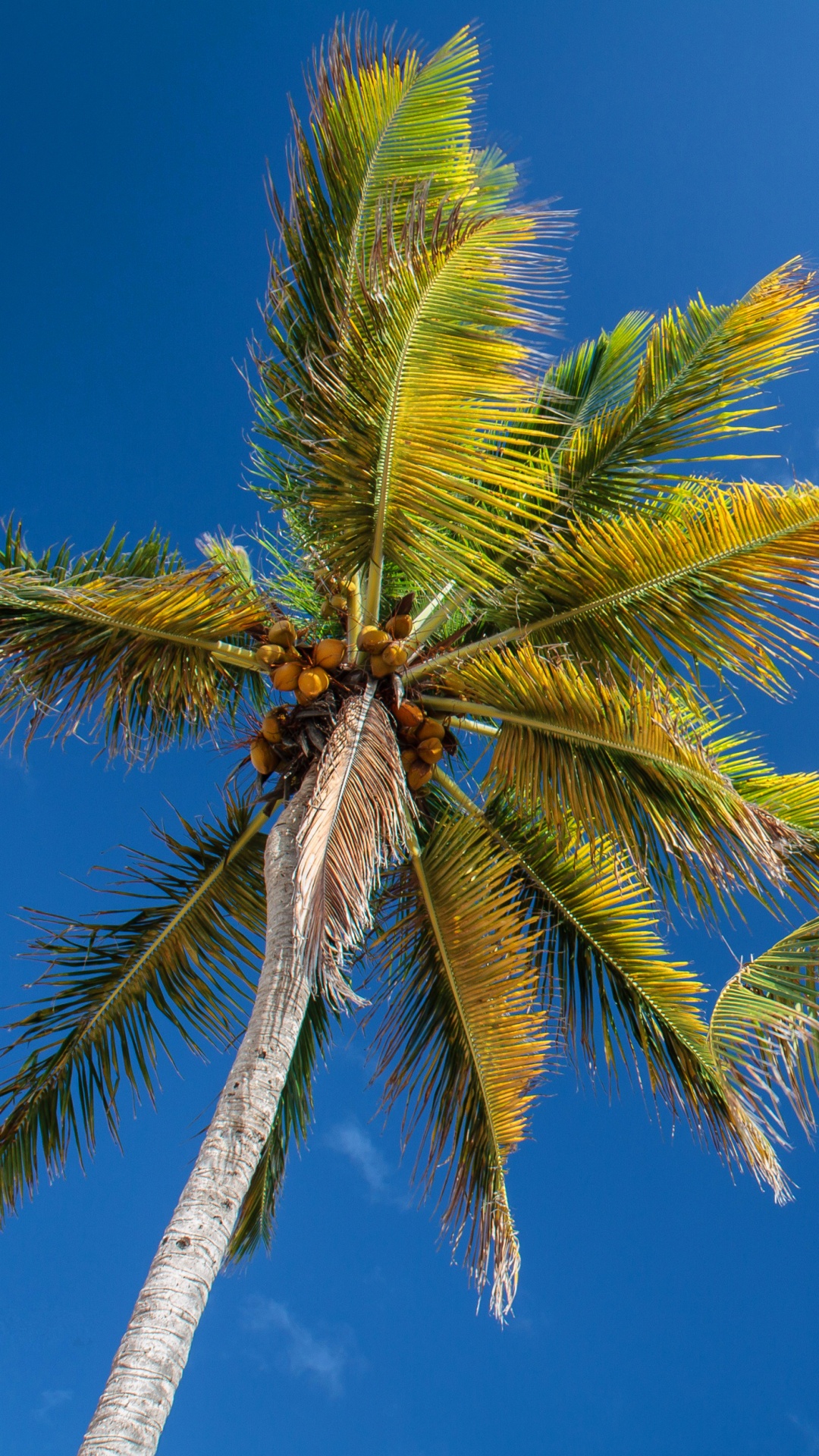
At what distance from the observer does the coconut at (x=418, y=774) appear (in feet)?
19.8

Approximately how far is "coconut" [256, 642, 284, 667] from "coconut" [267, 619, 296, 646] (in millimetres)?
34

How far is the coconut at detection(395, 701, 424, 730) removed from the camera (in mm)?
5730

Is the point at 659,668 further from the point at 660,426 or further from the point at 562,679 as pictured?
the point at 660,426

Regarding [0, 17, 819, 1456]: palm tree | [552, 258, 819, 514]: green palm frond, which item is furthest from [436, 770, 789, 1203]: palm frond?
[552, 258, 819, 514]: green palm frond

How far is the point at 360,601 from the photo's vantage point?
6.47 metres

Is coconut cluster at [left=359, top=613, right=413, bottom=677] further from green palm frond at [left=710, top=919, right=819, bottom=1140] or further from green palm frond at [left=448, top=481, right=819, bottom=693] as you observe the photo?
green palm frond at [left=710, top=919, right=819, bottom=1140]

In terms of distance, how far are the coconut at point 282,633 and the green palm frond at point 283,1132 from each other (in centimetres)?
277

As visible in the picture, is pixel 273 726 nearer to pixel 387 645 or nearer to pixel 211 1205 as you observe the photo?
pixel 387 645

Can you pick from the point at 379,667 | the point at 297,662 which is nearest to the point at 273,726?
the point at 297,662

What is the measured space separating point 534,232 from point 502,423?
101 centimetres

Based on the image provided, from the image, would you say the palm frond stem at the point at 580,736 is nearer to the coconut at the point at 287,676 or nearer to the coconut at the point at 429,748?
the coconut at the point at 429,748

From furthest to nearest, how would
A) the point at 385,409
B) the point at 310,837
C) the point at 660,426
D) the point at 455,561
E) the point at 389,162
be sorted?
the point at 660,426 → the point at 389,162 → the point at 455,561 → the point at 385,409 → the point at 310,837

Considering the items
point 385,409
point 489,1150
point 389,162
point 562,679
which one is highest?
point 389,162

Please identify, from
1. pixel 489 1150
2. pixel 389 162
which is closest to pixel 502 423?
pixel 389 162
